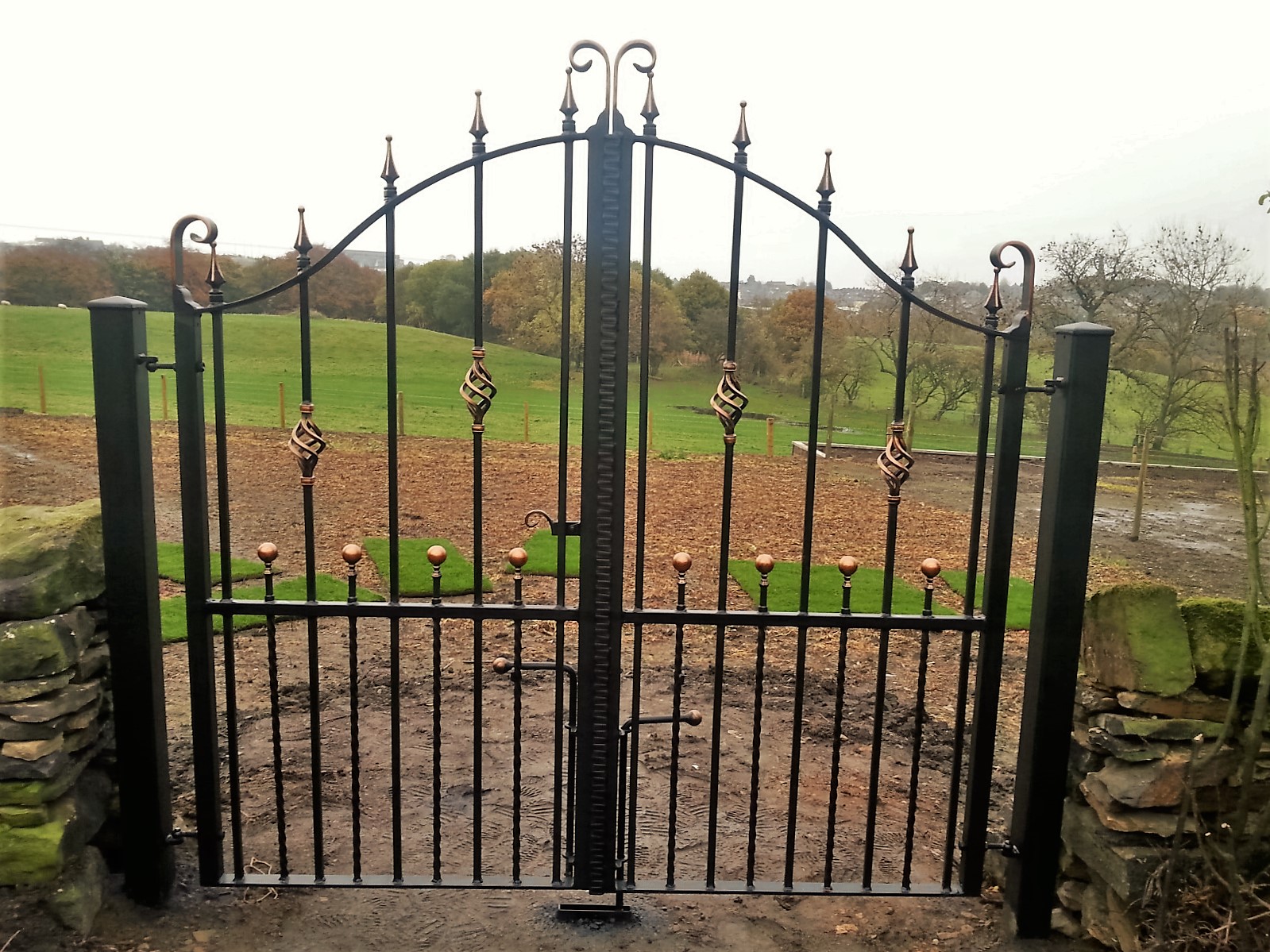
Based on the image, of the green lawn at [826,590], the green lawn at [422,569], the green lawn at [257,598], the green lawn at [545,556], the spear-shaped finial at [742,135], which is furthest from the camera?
the green lawn at [545,556]

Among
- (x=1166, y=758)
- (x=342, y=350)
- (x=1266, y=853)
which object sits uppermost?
(x=342, y=350)

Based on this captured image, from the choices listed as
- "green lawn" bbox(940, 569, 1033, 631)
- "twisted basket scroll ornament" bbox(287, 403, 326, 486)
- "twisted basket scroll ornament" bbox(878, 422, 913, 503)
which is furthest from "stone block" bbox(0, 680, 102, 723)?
"green lawn" bbox(940, 569, 1033, 631)

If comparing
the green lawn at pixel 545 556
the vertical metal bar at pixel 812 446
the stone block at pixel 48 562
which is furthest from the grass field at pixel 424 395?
the vertical metal bar at pixel 812 446

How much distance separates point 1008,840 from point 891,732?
154 cm

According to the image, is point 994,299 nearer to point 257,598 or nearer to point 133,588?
point 133,588

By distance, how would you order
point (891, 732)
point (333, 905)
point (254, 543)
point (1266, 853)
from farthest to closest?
point (254, 543), point (891, 732), point (333, 905), point (1266, 853)

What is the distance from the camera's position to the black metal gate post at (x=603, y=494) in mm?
2352

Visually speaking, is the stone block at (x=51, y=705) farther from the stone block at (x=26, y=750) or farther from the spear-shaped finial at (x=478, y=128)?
the spear-shaped finial at (x=478, y=128)

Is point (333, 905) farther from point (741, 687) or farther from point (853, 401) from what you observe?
point (853, 401)

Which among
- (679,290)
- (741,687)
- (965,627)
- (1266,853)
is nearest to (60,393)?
(679,290)

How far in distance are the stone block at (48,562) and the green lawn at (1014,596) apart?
17.0 ft

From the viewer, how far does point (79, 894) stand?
2.44 meters

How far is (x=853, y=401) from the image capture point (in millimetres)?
12117

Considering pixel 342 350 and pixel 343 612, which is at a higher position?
pixel 342 350
